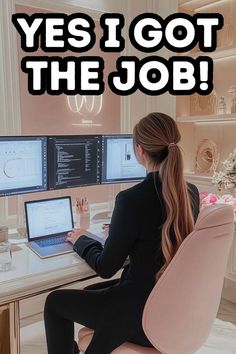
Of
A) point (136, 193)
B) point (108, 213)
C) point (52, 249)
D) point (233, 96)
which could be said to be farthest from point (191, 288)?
point (233, 96)

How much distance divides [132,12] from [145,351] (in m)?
2.40

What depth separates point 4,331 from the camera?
1.52 metres

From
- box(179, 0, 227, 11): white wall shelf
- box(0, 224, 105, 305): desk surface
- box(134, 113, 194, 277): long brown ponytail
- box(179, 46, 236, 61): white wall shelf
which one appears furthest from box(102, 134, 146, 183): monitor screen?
box(179, 0, 227, 11): white wall shelf

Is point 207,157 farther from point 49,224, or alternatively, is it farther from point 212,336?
point 49,224

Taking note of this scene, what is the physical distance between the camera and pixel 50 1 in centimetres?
237

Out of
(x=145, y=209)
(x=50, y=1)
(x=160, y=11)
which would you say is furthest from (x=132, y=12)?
(x=145, y=209)

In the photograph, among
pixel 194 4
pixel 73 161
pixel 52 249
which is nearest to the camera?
pixel 52 249

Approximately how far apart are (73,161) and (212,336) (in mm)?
1300

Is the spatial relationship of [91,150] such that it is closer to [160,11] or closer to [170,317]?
[170,317]

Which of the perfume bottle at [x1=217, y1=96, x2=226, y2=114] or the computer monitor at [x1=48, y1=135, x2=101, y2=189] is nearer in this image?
the computer monitor at [x1=48, y1=135, x2=101, y2=189]

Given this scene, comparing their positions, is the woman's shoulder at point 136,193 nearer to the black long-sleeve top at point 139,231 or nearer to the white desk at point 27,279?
the black long-sleeve top at point 139,231

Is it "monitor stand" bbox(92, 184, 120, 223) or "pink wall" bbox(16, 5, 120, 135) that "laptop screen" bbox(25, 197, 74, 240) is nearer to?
"monitor stand" bbox(92, 184, 120, 223)

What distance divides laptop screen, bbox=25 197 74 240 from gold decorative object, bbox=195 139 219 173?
135 centimetres

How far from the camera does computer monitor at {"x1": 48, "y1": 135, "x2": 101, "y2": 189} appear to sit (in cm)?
193
